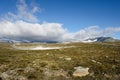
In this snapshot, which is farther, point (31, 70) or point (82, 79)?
point (31, 70)

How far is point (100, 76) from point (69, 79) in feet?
17.1

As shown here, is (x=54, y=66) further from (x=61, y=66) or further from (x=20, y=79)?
(x=20, y=79)

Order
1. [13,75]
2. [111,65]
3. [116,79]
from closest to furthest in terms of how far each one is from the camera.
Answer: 1. [116,79]
2. [13,75]
3. [111,65]

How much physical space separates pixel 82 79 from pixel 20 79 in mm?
10425

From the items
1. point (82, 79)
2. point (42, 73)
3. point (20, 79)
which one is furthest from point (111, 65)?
point (20, 79)

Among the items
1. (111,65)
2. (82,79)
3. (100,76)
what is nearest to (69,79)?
(82,79)

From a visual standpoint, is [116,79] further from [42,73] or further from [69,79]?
[42,73]

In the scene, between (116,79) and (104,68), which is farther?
(104,68)

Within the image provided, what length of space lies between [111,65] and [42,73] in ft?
44.5

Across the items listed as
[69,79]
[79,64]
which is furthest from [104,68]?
[69,79]

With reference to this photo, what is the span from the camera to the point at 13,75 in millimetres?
31891

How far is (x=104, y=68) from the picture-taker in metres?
33.3

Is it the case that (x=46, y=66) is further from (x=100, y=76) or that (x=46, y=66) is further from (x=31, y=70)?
(x=100, y=76)

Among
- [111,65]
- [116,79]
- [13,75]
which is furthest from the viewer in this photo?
[111,65]
